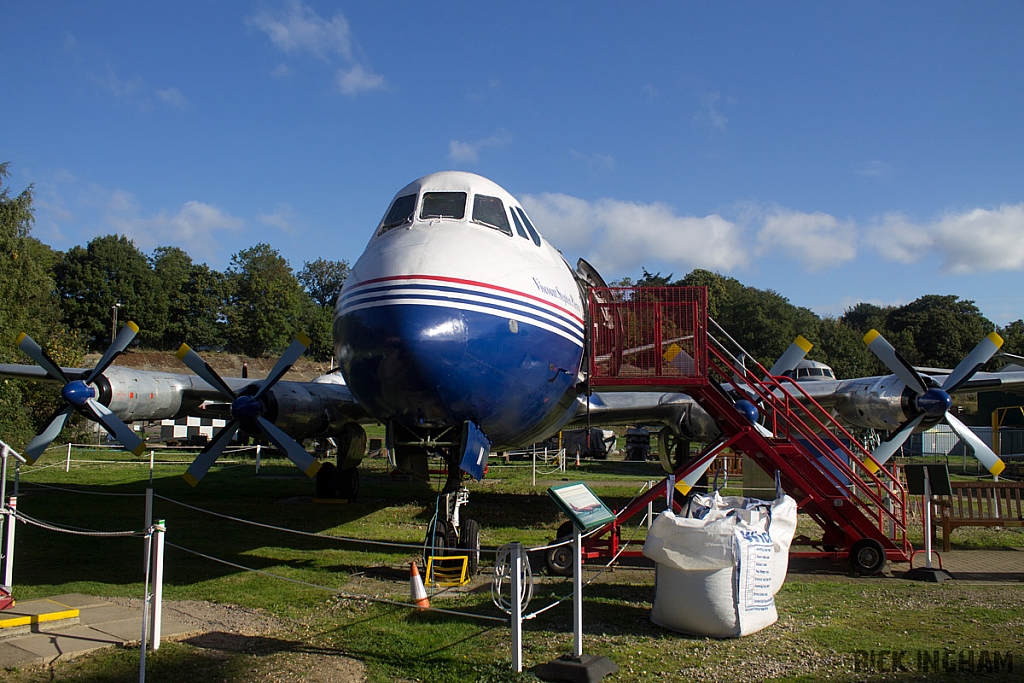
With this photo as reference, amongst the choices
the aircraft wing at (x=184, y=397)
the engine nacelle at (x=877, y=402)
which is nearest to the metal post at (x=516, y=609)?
the aircraft wing at (x=184, y=397)

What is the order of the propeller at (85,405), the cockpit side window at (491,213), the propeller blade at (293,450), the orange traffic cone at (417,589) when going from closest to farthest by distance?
the orange traffic cone at (417,589)
the propeller blade at (293,450)
the cockpit side window at (491,213)
the propeller at (85,405)

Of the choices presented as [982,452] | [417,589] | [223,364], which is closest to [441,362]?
[417,589]

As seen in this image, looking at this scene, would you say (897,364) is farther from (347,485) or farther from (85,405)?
(85,405)

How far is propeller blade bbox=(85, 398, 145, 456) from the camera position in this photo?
1105 cm

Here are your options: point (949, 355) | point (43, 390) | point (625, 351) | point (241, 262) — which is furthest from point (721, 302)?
point (625, 351)

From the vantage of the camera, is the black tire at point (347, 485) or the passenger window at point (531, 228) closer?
the passenger window at point (531, 228)

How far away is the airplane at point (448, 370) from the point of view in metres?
7.46

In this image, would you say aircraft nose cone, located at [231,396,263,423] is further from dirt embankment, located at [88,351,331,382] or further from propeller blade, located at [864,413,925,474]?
dirt embankment, located at [88,351,331,382]

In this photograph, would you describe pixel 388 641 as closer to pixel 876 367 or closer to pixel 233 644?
pixel 233 644

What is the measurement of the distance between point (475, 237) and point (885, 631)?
6.03m

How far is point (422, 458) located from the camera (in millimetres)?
9516

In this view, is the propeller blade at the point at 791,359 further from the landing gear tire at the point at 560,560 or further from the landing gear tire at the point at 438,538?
the landing gear tire at the point at 438,538

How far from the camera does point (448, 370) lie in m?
7.32

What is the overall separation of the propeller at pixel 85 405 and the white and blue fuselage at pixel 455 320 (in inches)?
200
